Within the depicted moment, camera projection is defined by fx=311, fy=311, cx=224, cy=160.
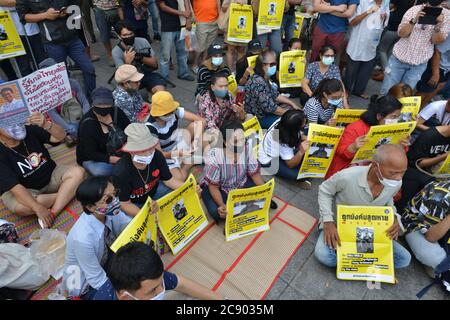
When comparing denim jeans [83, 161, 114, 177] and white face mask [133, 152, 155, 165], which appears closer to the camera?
white face mask [133, 152, 155, 165]

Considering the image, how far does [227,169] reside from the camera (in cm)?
344

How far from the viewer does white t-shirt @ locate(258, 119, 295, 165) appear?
4.11 m

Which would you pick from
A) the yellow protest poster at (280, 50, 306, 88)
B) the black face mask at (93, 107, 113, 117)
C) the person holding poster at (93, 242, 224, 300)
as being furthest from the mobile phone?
the person holding poster at (93, 242, 224, 300)

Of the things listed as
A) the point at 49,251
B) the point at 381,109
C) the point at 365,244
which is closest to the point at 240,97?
the point at 381,109

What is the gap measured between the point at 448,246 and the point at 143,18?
643 cm

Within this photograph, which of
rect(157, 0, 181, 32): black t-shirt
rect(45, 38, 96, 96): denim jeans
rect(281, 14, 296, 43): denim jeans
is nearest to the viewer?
rect(45, 38, 96, 96): denim jeans

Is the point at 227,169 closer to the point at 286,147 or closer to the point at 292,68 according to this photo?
the point at 286,147

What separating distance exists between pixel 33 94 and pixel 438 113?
5.33 meters

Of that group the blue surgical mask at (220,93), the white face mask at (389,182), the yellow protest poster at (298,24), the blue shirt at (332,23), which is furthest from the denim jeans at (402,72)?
the white face mask at (389,182)

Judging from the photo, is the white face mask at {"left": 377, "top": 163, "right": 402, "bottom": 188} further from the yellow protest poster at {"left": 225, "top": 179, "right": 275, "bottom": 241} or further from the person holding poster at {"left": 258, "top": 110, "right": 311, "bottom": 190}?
the person holding poster at {"left": 258, "top": 110, "right": 311, "bottom": 190}

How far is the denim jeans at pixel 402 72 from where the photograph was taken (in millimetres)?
5250

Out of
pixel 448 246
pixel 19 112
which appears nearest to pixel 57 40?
pixel 19 112

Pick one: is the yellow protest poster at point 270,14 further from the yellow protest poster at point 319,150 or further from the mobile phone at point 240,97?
the yellow protest poster at point 319,150

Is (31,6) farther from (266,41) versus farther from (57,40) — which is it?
(266,41)
